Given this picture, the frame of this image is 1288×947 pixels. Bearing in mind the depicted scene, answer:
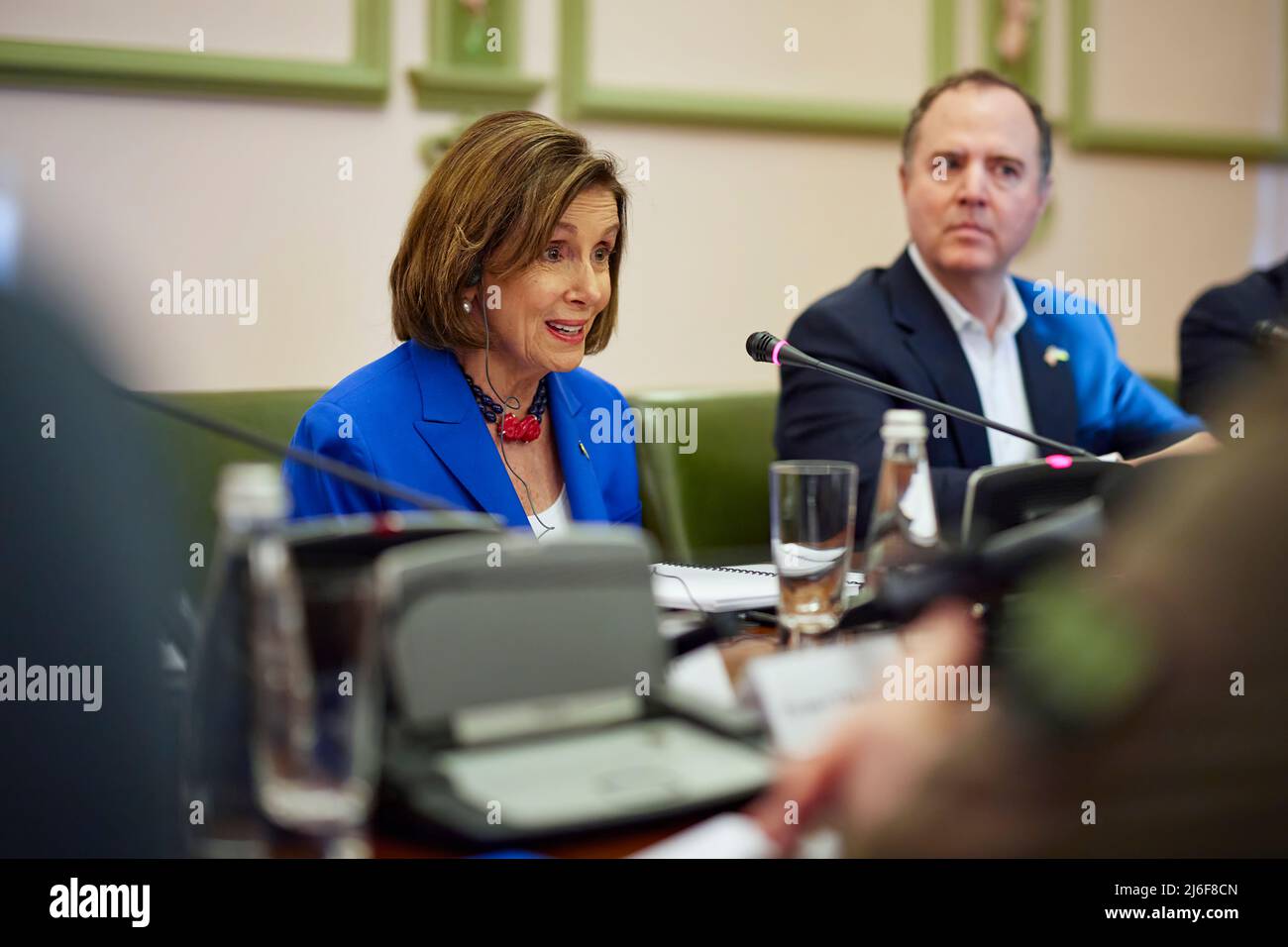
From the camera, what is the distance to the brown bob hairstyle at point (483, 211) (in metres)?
1.69

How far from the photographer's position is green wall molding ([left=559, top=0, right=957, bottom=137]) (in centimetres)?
273

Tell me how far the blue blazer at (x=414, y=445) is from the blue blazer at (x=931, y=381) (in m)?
0.45

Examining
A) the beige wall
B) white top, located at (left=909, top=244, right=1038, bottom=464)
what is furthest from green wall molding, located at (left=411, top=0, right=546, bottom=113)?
white top, located at (left=909, top=244, right=1038, bottom=464)

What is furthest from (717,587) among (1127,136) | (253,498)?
(1127,136)

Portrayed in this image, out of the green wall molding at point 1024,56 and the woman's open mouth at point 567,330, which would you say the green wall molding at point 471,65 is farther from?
the green wall molding at point 1024,56

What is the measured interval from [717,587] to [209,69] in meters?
1.74

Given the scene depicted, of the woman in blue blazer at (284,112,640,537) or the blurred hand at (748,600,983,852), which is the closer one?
the blurred hand at (748,600,983,852)

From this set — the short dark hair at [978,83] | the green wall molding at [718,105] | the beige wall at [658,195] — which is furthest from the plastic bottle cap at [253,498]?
the green wall molding at [718,105]

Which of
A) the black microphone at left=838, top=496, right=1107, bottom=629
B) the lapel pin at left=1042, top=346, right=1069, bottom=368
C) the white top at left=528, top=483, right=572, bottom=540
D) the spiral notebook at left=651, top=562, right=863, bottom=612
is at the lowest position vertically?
the spiral notebook at left=651, top=562, right=863, bottom=612

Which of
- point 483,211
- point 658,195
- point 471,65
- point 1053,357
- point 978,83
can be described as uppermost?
point 471,65

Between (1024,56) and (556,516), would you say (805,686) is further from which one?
(1024,56)

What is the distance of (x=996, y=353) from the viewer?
90.0 inches

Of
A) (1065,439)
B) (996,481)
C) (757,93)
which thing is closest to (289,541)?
(996,481)

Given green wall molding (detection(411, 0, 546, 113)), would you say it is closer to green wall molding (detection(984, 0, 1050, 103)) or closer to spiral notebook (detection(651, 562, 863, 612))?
green wall molding (detection(984, 0, 1050, 103))
